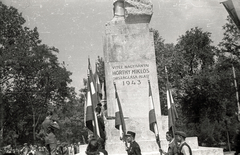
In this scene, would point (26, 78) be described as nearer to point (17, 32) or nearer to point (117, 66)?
point (17, 32)

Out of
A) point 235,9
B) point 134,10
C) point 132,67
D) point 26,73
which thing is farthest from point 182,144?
point 26,73

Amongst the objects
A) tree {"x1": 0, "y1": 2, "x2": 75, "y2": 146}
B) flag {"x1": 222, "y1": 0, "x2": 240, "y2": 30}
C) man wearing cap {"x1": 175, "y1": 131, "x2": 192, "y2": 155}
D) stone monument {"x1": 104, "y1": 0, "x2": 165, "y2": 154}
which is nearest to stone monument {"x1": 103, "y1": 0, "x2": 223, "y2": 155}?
stone monument {"x1": 104, "y1": 0, "x2": 165, "y2": 154}

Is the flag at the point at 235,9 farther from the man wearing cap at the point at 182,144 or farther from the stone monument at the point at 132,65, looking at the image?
the stone monument at the point at 132,65

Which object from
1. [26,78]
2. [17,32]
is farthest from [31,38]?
[26,78]

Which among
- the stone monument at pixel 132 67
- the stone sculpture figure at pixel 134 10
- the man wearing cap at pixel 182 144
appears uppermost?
the stone sculpture figure at pixel 134 10

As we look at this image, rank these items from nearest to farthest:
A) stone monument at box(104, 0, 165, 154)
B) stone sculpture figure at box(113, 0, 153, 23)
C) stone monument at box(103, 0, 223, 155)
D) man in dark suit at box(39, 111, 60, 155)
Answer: man in dark suit at box(39, 111, 60, 155)
stone monument at box(103, 0, 223, 155)
stone monument at box(104, 0, 165, 154)
stone sculpture figure at box(113, 0, 153, 23)

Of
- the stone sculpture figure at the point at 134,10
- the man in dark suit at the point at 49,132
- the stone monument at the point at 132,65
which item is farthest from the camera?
the stone sculpture figure at the point at 134,10

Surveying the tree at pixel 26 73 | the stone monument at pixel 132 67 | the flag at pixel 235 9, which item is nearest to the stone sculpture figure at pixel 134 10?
the stone monument at pixel 132 67

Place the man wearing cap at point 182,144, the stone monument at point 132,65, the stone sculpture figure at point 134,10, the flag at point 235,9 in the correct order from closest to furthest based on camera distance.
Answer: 1. the man wearing cap at point 182,144
2. the flag at point 235,9
3. the stone monument at point 132,65
4. the stone sculpture figure at point 134,10

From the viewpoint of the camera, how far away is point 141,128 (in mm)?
13102

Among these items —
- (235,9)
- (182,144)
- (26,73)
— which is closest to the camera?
(182,144)

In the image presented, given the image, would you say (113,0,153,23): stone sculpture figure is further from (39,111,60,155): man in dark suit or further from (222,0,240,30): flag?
(222,0,240,30): flag

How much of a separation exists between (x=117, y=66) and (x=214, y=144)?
73.7 feet

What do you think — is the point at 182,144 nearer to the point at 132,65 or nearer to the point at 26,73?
the point at 132,65
